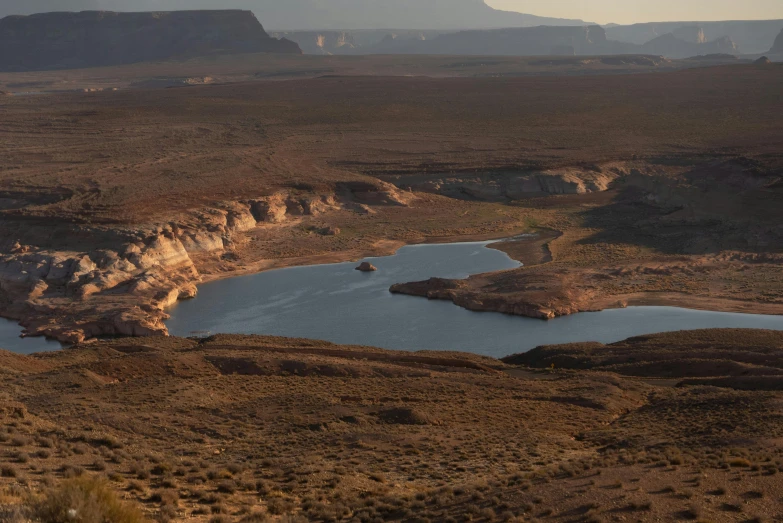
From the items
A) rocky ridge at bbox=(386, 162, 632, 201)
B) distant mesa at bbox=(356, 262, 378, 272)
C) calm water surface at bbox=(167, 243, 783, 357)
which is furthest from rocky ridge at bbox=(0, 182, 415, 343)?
rocky ridge at bbox=(386, 162, 632, 201)

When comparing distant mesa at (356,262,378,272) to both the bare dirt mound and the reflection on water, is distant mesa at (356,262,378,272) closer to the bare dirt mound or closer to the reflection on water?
the bare dirt mound

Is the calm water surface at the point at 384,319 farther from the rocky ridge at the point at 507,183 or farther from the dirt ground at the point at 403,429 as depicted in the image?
the rocky ridge at the point at 507,183

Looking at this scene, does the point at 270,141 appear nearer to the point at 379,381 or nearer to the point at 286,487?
the point at 379,381

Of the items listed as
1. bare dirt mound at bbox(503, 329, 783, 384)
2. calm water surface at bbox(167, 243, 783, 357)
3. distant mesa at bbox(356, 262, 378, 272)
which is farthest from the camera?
distant mesa at bbox(356, 262, 378, 272)

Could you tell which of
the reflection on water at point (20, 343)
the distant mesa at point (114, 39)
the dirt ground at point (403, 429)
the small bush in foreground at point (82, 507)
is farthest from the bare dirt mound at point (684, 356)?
the distant mesa at point (114, 39)

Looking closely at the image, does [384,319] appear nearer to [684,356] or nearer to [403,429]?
[684,356]

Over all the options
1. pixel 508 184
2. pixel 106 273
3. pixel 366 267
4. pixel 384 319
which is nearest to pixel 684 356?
pixel 384 319
